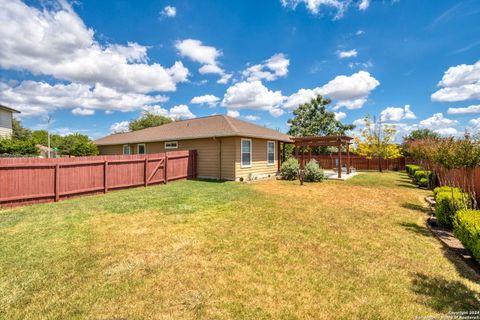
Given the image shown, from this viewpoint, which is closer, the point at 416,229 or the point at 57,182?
the point at 416,229

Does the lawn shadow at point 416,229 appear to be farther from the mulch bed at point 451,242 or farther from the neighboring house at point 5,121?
the neighboring house at point 5,121

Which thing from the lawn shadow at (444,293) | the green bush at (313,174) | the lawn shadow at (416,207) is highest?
the green bush at (313,174)

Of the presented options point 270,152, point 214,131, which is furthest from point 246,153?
point 270,152

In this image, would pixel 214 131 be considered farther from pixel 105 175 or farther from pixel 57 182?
pixel 57 182

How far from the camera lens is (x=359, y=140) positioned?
2412 cm

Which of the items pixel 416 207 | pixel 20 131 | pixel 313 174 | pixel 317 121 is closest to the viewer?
pixel 416 207

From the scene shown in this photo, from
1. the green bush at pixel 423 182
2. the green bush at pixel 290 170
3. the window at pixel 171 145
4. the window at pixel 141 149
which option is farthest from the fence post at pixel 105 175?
the green bush at pixel 423 182

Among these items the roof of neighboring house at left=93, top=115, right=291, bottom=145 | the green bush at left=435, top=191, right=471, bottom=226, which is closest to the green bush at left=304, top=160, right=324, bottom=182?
the roof of neighboring house at left=93, top=115, right=291, bottom=145

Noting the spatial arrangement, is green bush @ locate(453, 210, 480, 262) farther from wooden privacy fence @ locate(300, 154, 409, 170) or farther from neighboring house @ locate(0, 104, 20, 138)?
neighboring house @ locate(0, 104, 20, 138)

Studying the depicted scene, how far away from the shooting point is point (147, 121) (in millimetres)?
48719

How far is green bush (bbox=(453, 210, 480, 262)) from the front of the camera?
11.2ft

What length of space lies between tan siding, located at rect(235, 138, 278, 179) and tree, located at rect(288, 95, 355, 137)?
52.7 ft

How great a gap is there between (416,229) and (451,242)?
29.4 inches

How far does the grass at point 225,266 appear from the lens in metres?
2.57
